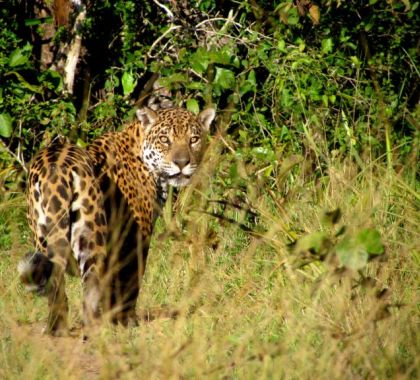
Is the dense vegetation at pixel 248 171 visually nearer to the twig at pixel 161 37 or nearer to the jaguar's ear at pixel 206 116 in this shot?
the twig at pixel 161 37

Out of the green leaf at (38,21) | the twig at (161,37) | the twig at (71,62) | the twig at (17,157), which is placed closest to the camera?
the twig at (17,157)

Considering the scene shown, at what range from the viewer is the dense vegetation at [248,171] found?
428 cm

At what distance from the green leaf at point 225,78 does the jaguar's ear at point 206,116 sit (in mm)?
570

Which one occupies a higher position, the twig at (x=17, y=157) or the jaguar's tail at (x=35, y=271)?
the jaguar's tail at (x=35, y=271)

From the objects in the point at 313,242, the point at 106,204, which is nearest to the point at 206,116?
the point at 106,204

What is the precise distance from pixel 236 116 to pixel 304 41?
Answer: 3.09 feet

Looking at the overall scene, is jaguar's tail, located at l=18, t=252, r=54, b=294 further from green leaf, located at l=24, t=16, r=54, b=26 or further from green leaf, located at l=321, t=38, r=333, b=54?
green leaf, located at l=321, t=38, r=333, b=54

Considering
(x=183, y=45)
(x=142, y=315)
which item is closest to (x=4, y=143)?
(x=183, y=45)

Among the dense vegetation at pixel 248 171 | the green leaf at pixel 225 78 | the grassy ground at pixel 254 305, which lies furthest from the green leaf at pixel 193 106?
the grassy ground at pixel 254 305

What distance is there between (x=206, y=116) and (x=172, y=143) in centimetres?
44

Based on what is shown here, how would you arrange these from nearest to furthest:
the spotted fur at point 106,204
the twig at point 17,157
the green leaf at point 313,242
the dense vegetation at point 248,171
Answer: the green leaf at point 313,242, the dense vegetation at point 248,171, the spotted fur at point 106,204, the twig at point 17,157

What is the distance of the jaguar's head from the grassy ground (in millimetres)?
221

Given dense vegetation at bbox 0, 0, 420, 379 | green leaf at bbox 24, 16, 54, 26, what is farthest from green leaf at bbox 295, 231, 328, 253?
green leaf at bbox 24, 16, 54, 26

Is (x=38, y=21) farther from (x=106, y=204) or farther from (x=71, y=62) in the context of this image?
(x=106, y=204)
